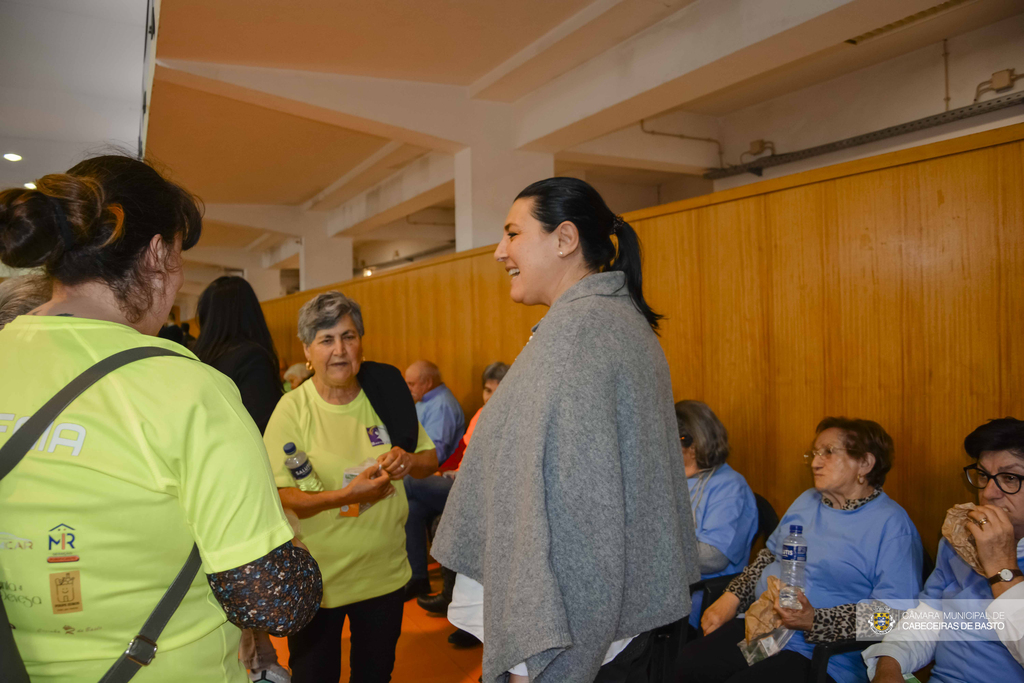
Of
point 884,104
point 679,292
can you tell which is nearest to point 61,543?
point 679,292

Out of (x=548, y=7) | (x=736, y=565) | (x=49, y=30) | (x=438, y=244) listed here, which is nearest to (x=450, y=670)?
(x=736, y=565)

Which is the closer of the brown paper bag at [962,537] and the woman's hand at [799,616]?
the brown paper bag at [962,537]

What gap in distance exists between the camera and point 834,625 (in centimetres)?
215

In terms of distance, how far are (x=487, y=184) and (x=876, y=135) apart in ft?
11.5

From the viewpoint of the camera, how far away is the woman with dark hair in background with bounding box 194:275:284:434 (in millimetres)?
2188

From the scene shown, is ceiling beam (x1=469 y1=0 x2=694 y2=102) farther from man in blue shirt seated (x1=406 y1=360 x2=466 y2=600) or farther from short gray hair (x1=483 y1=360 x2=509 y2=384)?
man in blue shirt seated (x1=406 y1=360 x2=466 y2=600)

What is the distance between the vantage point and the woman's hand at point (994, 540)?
1776 millimetres

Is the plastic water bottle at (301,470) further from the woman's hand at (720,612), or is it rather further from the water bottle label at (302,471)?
the woman's hand at (720,612)

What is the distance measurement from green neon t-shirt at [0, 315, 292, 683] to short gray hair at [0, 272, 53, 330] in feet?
Result: 2.46

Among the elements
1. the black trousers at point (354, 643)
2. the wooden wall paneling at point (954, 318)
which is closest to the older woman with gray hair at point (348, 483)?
the black trousers at point (354, 643)

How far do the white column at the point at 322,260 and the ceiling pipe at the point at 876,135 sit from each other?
19.6 ft

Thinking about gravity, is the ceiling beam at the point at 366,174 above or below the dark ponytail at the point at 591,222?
above

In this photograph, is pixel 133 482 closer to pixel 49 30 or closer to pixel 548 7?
pixel 49 30

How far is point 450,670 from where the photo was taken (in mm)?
3328
